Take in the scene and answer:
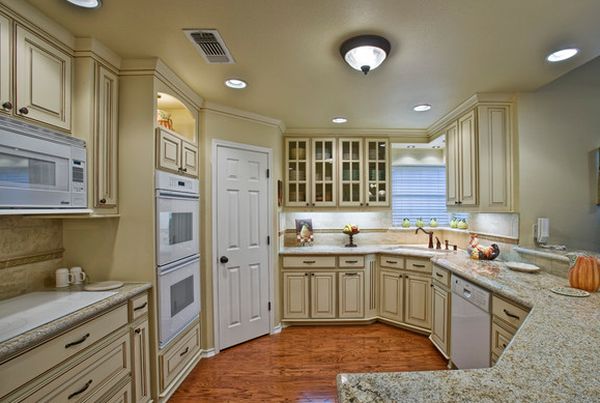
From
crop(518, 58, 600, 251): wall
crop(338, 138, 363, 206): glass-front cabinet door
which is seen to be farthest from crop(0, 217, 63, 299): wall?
crop(518, 58, 600, 251): wall

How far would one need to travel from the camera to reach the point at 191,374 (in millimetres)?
2549

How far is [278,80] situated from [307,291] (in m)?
2.44

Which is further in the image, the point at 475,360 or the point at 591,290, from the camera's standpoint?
the point at 475,360

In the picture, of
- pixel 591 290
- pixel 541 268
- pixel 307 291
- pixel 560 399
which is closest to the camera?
pixel 560 399

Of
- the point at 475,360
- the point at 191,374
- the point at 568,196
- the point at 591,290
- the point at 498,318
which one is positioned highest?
the point at 568,196

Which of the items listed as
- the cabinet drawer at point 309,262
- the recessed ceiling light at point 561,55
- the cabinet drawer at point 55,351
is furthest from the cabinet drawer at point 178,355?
the recessed ceiling light at point 561,55

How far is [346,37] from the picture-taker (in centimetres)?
177

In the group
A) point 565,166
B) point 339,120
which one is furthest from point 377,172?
point 565,166

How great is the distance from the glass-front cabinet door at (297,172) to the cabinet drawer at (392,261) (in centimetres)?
121

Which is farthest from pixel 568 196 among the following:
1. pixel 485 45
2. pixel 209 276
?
pixel 209 276

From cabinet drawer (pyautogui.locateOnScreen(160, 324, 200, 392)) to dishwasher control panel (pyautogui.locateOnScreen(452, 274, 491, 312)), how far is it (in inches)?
94.7

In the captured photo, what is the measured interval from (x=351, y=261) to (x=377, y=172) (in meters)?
1.33

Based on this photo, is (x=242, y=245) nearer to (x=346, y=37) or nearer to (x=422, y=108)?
(x=346, y=37)

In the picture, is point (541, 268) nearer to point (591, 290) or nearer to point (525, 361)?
point (591, 290)
